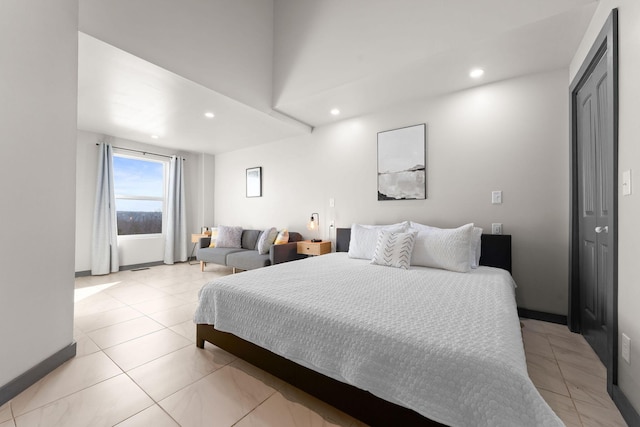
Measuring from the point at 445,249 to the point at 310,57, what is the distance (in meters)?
2.54

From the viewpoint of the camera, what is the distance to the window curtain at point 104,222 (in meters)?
4.38

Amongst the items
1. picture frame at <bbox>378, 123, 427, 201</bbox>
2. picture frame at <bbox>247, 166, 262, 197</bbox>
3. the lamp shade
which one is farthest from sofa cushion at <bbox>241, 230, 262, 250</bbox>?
picture frame at <bbox>378, 123, 427, 201</bbox>

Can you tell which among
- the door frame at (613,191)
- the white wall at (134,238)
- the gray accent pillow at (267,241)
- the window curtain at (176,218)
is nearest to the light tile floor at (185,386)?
the door frame at (613,191)

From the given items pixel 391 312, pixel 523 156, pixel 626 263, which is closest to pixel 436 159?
pixel 523 156

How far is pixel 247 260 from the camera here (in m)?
3.98

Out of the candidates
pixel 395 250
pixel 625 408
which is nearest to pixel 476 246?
pixel 395 250

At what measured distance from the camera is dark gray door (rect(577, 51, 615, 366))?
1.70m

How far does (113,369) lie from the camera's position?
1789 mm

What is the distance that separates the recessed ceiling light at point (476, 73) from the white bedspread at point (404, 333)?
6.28ft

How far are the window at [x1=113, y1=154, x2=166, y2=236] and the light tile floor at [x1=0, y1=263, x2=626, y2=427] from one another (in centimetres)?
295

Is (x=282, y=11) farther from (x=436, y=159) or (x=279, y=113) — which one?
(x=436, y=159)

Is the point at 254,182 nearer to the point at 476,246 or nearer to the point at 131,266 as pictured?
the point at 131,266

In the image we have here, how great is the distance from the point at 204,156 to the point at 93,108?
2.49m

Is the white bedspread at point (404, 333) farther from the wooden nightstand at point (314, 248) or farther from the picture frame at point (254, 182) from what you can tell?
the picture frame at point (254, 182)
